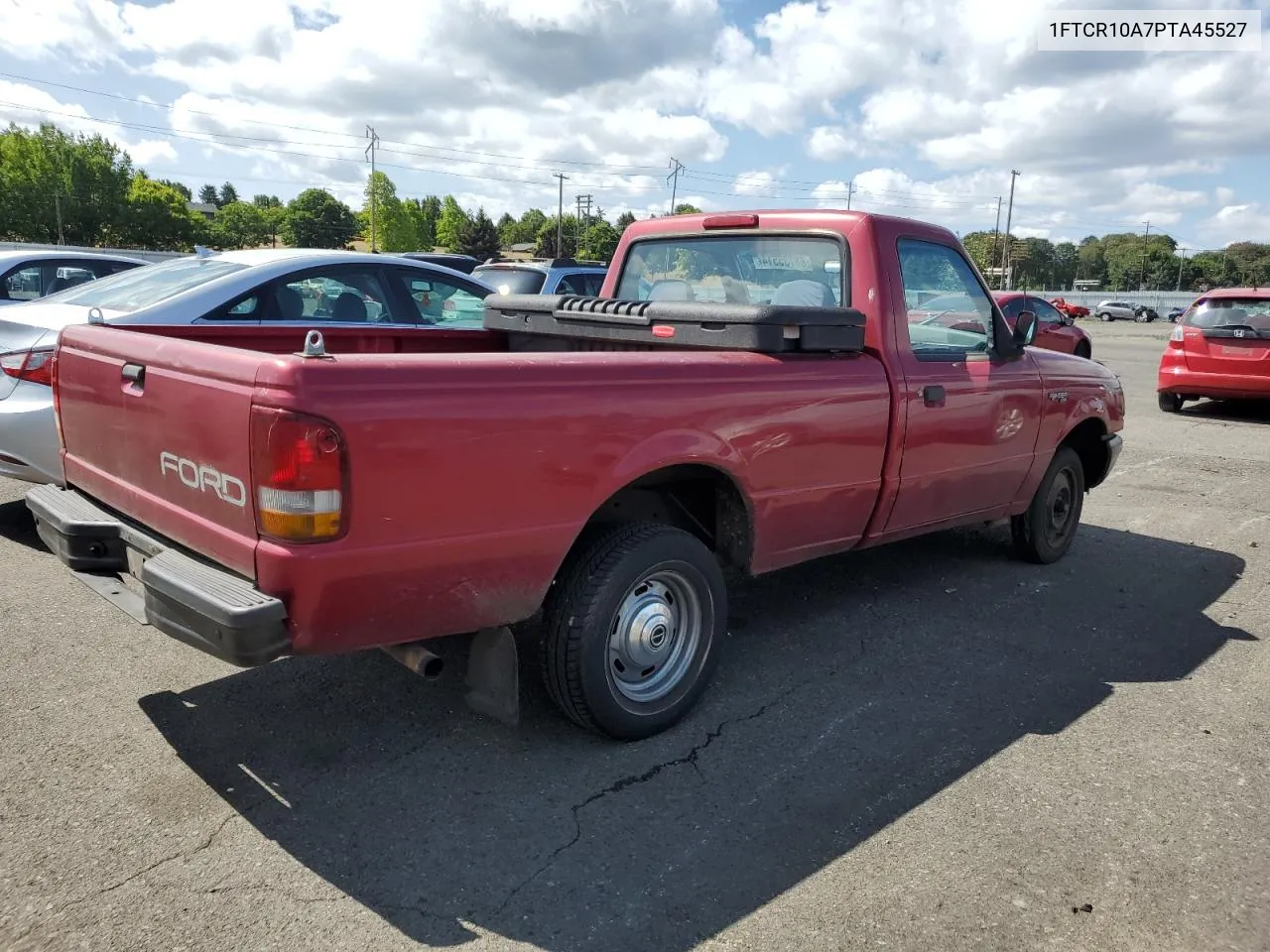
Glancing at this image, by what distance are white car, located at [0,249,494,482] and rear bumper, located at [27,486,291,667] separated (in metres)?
1.56

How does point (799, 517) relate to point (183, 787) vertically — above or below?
above

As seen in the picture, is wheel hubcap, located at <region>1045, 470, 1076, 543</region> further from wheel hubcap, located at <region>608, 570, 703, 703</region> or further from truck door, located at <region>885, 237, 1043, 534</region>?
wheel hubcap, located at <region>608, 570, 703, 703</region>

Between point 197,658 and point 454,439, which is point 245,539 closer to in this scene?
point 454,439

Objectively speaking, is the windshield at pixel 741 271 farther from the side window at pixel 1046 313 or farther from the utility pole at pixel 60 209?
the utility pole at pixel 60 209

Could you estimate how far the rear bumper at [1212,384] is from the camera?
1148 centimetres

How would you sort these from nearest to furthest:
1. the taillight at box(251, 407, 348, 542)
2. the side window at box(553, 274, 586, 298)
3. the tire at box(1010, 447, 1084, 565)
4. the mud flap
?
1. the taillight at box(251, 407, 348, 542)
2. the mud flap
3. the tire at box(1010, 447, 1084, 565)
4. the side window at box(553, 274, 586, 298)

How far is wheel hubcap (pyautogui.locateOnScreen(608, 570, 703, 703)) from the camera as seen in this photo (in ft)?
11.0

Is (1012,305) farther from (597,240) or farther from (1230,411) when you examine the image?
(597,240)

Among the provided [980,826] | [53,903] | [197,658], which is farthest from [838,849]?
[197,658]

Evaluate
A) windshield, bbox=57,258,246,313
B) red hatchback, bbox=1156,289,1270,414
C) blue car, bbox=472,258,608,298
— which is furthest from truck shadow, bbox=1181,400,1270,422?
windshield, bbox=57,258,246,313

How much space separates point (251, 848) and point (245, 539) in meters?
0.92

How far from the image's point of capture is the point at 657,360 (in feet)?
10.5

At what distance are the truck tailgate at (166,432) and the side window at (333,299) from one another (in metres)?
2.30

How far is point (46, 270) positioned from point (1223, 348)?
13.1 m
